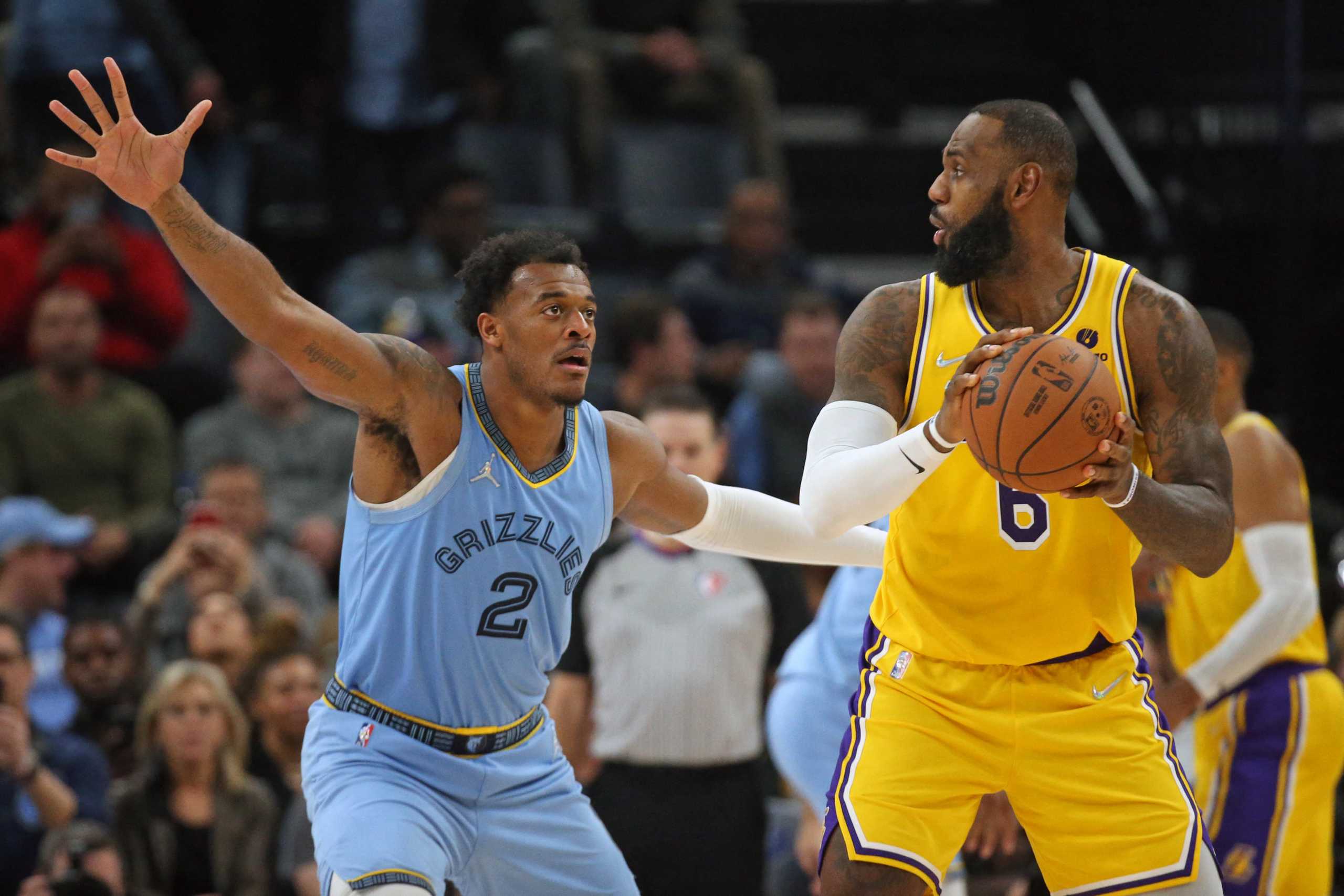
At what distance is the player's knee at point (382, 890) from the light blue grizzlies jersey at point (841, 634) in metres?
2.04

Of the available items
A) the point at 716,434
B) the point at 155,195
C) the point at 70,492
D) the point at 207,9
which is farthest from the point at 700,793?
the point at 207,9

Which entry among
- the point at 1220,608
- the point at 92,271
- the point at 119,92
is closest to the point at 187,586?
the point at 92,271

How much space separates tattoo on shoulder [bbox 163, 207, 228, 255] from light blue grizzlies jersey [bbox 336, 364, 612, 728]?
0.84 metres

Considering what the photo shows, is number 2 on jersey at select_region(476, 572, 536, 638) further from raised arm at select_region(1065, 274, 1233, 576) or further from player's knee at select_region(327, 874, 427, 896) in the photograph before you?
raised arm at select_region(1065, 274, 1233, 576)

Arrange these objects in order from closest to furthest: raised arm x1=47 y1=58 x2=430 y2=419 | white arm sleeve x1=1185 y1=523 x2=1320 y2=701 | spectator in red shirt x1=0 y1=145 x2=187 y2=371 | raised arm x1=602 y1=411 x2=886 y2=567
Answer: raised arm x1=47 y1=58 x2=430 y2=419 < raised arm x1=602 y1=411 x2=886 y2=567 < white arm sleeve x1=1185 y1=523 x2=1320 y2=701 < spectator in red shirt x1=0 y1=145 x2=187 y2=371

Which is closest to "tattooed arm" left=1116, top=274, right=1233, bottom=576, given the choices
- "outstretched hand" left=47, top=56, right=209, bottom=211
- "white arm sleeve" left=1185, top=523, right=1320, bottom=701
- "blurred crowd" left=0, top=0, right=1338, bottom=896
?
"white arm sleeve" left=1185, top=523, right=1320, bottom=701

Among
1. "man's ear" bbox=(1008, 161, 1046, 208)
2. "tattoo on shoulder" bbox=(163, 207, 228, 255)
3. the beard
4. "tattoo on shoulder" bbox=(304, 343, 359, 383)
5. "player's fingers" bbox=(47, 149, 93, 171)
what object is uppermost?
"man's ear" bbox=(1008, 161, 1046, 208)

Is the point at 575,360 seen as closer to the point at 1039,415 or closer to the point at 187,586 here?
the point at 1039,415

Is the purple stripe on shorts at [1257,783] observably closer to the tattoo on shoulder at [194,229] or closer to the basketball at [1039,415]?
the basketball at [1039,415]

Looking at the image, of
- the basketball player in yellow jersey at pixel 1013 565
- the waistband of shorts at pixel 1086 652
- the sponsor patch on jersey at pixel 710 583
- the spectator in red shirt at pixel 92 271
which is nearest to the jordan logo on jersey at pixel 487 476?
the basketball player in yellow jersey at pixel 1013 565

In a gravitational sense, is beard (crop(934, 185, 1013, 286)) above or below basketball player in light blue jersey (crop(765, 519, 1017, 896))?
above

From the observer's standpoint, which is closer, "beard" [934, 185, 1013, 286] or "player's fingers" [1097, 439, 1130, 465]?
"player's fingers" [1097, 439, 1130, 465]

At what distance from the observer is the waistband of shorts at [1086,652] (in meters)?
4.32

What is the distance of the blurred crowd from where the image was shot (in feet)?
22.6
